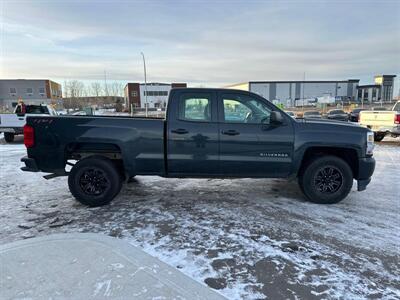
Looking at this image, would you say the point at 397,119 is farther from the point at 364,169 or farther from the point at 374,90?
the point at 374,90

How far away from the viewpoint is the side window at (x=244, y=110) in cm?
503

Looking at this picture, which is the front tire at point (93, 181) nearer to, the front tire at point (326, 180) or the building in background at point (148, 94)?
the front tire at point (326, 180)

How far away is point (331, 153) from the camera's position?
529 centimetres

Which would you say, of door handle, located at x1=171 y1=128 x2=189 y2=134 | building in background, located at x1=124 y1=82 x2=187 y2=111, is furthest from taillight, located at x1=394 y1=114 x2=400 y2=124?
building in background, located at x1=124 y1=82 x2=187 y2=111

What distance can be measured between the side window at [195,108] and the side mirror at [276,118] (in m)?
1.01

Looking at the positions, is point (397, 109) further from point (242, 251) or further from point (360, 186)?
point (242, 251)

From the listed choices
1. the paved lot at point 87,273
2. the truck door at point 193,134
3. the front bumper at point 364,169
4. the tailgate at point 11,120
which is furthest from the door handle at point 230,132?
the tailgate at point 11,120

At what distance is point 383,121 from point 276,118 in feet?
33.2

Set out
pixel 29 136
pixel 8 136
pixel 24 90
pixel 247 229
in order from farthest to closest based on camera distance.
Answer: pixel 24 90, pixel 8 136, pixel 29 136, pixel 247 229

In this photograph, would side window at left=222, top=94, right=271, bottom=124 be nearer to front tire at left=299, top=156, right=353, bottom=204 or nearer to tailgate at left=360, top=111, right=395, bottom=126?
front tire at left=299, top=156, right=353, bottom=204

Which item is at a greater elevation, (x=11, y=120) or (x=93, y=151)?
(x=11, y=120)

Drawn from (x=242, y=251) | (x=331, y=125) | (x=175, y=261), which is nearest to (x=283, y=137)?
(x=331, y=125)

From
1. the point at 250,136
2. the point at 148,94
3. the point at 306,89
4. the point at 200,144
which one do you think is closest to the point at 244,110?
the point at 250,136

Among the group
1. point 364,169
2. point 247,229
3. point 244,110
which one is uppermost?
point 244,110
